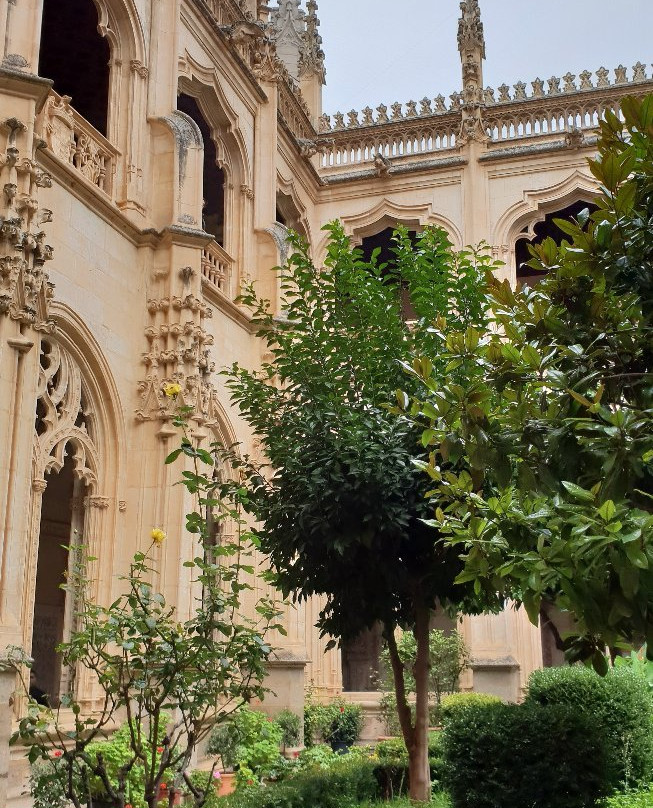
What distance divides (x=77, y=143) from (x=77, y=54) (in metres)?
4.29

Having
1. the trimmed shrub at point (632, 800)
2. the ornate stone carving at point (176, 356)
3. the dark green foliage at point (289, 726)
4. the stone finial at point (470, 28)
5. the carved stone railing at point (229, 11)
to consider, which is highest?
the stone finial at point (470, 28)

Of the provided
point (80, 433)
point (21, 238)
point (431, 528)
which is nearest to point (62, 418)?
point (80, 433)

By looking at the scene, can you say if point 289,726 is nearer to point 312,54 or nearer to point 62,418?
point 62,418

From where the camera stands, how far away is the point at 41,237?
8.27m

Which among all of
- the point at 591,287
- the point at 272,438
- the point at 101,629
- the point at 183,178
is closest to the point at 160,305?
the point at 183,178

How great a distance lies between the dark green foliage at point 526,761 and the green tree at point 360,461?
0.56m

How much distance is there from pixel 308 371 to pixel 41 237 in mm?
2640

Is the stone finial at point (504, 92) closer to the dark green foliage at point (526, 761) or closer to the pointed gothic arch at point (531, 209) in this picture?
the pointed gothic arch at point (531, 209)

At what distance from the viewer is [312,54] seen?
2109 centimetres

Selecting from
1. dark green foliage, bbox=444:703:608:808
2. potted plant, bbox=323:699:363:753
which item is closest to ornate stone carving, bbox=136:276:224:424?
dark green foliage, bbox=444:703:608:808

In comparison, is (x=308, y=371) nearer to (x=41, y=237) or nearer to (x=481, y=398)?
(x=41, y=237)

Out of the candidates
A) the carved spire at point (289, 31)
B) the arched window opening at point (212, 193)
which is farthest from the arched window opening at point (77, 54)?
the carved spire at point (289, 31)

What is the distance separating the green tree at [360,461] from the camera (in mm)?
7164

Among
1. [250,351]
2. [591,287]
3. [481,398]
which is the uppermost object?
[250,351]
